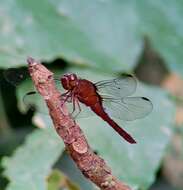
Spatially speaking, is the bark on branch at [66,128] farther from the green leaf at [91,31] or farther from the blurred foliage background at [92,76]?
the green leaf at [91,31]

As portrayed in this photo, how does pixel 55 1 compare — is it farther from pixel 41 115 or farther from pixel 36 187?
pixel 36 187

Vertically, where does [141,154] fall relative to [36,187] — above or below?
above

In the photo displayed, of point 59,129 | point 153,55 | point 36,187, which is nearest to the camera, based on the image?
point 59,129

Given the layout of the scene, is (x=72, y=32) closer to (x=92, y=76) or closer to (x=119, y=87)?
(x=92, y=76)

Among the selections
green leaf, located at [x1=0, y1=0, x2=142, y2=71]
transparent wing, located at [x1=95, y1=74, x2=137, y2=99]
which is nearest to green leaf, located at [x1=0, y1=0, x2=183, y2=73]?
green leaf, located at [x1=0, y1=0, x2=142, y2=71]

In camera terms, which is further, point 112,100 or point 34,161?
point 34,161

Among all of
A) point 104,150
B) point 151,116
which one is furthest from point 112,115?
point 151,116

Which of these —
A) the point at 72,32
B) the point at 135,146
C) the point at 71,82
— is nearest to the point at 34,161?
the point at 135,146
